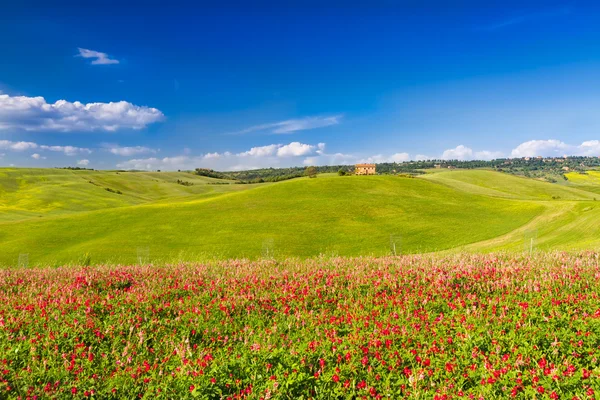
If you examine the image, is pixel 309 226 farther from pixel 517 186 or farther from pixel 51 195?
pixel 517 186

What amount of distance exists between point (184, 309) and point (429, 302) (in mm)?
4888

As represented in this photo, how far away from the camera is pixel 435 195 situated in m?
83.2

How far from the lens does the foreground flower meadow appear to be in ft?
16.0

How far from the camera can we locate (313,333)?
654 centimetres

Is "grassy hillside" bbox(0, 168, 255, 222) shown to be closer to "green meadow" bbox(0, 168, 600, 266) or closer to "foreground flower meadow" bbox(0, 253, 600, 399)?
"green meadow" bbox(0, 168, 600, 266)

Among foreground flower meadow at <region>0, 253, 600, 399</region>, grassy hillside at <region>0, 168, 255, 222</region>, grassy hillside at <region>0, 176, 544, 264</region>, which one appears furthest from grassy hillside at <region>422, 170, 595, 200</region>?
foreground flower meadow at <region>0, 253, 600, 399</region>

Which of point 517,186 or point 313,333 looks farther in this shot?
point 517,186

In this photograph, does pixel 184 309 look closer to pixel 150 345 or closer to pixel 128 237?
pixel 150 345

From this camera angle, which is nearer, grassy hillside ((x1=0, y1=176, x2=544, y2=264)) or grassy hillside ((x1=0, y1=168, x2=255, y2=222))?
grassy hillside ((x1=0, y1=176, x2=544, y2=264))

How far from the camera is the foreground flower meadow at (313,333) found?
16.0 feet

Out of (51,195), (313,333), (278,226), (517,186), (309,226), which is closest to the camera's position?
(313,333)

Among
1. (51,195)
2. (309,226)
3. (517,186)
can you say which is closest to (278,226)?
(309,226)

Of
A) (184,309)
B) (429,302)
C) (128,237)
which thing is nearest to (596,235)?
(429,302)

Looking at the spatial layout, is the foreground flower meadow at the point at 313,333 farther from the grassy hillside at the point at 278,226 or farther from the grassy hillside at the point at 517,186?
the grassy hillside at the point at 517,186
